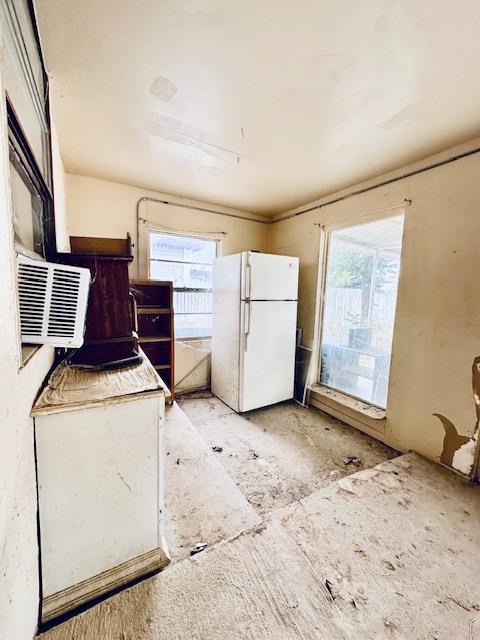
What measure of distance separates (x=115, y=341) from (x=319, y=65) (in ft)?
5.56

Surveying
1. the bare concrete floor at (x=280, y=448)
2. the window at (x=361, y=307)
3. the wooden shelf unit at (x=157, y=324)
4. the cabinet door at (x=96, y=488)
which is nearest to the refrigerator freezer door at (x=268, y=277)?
the window at (x=361, y=307)

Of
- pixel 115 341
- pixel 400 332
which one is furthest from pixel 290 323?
pixel 115 341

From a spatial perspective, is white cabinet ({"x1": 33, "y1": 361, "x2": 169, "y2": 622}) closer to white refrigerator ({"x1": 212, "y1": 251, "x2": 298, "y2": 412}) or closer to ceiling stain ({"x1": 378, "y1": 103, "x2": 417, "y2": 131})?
white refrigerator ({"x1": 212, "y1": 251, "x2": 298, "y2": 412})

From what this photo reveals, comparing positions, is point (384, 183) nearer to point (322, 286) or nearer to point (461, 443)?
point (322, 286)

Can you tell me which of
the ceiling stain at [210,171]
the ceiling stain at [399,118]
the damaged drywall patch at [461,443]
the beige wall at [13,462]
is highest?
the ceiling stain at [399,118]

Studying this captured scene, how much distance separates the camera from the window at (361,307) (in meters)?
2.49

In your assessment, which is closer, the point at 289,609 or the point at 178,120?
the point at 289,609

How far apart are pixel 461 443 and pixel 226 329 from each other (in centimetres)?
225

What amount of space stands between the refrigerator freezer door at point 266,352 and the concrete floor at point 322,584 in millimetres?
1369

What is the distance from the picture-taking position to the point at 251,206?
3434 millimetres

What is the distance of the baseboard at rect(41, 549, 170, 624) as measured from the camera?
101 cm

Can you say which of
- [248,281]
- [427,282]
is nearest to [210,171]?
[248,281]

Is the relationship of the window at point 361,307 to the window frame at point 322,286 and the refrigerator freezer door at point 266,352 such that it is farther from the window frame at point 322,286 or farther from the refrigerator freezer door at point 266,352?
the refrigerator freezer door at point 266,352

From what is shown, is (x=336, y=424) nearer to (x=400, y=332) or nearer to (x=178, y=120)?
(x=400, y=332)
